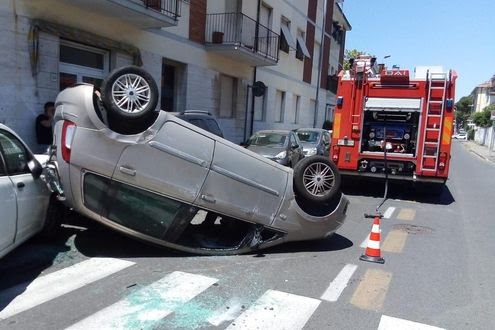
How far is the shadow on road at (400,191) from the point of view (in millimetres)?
11555

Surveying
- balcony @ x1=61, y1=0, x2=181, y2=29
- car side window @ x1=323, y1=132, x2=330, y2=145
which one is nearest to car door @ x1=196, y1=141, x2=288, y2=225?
balcony @ x1=61, y1=0, x2=181, y2=29

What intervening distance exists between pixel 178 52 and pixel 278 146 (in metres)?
5.07

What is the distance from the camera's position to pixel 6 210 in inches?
166

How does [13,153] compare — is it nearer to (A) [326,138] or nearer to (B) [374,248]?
(B) [374,248]

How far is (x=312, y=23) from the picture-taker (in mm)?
28562

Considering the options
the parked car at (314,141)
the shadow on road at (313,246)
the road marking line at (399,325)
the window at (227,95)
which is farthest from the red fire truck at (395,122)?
the window at (227,95)

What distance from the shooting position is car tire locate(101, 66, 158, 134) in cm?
486

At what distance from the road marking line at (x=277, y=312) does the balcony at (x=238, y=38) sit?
1321cm

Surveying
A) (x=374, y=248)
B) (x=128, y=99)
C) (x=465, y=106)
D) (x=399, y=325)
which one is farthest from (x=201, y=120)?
(x=465, y=106)

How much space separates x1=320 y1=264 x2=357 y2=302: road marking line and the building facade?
25.4 ft

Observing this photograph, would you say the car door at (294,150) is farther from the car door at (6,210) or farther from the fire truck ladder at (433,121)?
the car door at (6,210)

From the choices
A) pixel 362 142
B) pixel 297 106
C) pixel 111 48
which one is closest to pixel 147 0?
pixel 111 48

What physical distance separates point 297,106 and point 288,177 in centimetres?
2249

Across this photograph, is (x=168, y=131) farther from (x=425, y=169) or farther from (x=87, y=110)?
(x=425, y=169)
